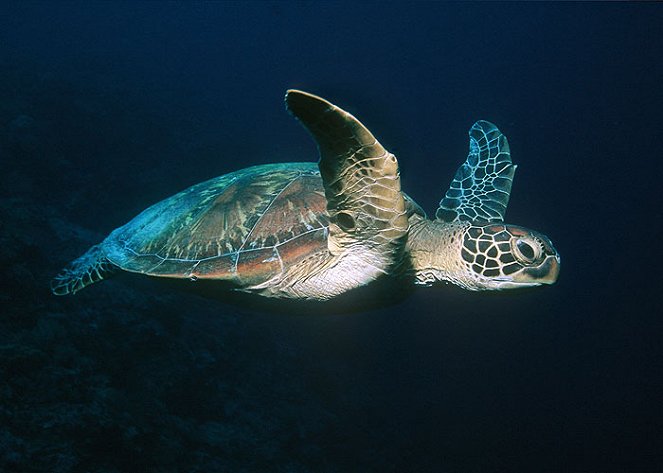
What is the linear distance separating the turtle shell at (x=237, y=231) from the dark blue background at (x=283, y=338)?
118 cm

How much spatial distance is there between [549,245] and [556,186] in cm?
2135

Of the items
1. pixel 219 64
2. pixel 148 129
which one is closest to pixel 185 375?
pixel 148 129

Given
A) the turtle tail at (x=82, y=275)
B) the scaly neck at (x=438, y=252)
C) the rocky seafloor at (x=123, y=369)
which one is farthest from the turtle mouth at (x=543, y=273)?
the turtle tail at (x=82, y=275)

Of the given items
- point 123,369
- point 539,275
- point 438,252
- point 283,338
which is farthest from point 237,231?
point 283,338

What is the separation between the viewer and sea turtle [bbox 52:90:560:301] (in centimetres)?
152

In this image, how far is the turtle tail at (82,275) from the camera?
3.06 m

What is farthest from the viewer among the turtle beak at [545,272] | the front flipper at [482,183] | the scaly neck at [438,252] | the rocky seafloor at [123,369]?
the front flipper at [482,183]

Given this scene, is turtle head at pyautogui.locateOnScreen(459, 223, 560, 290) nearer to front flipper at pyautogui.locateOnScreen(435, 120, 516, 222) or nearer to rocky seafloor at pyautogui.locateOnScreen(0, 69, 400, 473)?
front flipper at pyautogui.locateOnScreen(435, 120, 516, 222)

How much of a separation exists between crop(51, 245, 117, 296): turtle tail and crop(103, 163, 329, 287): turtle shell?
18cm

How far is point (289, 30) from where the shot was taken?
78.6 metres

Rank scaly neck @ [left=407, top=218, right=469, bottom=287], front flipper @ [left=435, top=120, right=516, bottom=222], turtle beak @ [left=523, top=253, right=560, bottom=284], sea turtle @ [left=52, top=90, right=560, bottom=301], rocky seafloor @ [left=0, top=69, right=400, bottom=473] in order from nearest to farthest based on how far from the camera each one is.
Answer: sea turtle @ [left=52, top=90, right=560, bottom=301]
turtle beak @ [left=523, top=253, right=560, bottom=284]
scaly neck @ [left=407, top=218, right=469, bottom=287]
rocky seafloor @ [left=0, top=69, right=400, bottom=473]
front flipper @ [left=435, top=120, right=516, bottom=222]

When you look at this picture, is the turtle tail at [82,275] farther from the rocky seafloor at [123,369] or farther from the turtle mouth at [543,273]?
the turtle mouth at [543,273]

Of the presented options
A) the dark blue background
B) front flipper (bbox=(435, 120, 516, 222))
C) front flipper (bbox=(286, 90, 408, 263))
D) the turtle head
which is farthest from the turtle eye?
the dark blue background

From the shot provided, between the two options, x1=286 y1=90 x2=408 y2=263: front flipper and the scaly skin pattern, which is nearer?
x1=286 y1=90 x2=408 y2=263: front flipper
